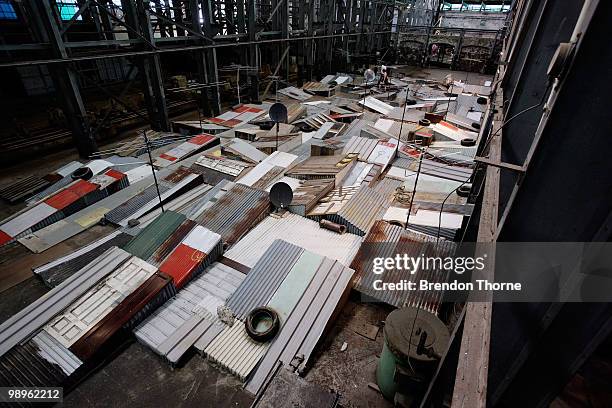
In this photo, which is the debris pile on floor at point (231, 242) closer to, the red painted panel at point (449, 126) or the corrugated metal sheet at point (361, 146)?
the corrugated metal sheet at point (361, 146)

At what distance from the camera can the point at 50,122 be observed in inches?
558

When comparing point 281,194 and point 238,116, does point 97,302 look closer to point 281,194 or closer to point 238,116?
point 281,194

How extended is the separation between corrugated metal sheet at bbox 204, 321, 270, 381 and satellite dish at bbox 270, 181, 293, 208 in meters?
3.77

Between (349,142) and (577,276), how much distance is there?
1078 centimetres

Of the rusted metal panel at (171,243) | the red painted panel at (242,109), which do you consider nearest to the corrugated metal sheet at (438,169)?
the rusted metal panel at (171,243)

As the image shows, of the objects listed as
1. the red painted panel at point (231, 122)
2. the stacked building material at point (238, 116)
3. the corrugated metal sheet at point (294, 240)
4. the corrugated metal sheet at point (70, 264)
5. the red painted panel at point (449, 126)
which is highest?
the red painted panel at point (449, 126)

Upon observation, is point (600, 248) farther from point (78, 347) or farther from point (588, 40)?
point (78, 347)

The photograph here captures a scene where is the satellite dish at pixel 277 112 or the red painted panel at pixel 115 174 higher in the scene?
the satellite dish at pixel 277 112

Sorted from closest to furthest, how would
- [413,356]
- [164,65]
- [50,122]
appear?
[413,356]
[50,122]
[164,65]

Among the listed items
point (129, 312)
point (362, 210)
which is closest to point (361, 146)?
point (362, 210)

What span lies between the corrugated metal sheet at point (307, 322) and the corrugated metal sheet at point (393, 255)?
56 centimetres

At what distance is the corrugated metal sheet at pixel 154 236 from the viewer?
7.11 meters

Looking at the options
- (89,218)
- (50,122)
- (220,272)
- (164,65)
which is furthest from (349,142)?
(164,65)

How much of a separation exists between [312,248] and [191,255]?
288 cm
